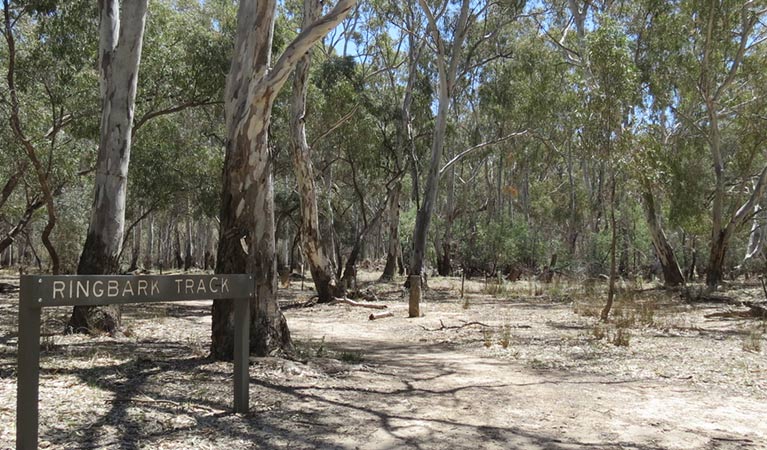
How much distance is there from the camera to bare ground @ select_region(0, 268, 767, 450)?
4520 mm

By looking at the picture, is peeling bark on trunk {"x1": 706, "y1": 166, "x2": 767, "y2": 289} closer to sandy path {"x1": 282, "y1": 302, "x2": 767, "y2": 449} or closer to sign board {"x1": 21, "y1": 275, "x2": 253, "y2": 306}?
sandy path {"x1": 282, "y1": 302, "x2": 767, "y2": 449}

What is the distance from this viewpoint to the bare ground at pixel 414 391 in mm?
4520

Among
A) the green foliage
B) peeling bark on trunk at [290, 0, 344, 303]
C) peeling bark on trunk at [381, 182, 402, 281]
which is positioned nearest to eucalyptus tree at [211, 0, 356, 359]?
peeling bark on trunk at [290, 0, 344, 303]

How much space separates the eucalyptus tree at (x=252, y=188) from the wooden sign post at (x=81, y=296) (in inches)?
77.4

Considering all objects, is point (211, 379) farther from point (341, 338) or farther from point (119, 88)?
point (119, 88)

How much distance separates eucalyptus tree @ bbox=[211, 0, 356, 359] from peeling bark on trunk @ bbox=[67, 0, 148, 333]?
297cm

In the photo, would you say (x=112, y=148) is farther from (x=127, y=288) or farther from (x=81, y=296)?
(x=81, y=296)

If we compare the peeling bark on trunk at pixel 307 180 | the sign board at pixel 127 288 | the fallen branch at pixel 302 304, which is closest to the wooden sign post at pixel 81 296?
the sign board at pixel 127 288

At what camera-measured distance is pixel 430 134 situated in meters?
27.2

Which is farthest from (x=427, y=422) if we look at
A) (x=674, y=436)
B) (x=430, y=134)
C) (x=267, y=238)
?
(x=430, y=134)

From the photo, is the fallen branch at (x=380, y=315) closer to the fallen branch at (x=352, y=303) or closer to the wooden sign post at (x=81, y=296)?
the fallen branch at (x=352, y=303)

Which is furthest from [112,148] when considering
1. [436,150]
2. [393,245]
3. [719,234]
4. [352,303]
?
[393,245]

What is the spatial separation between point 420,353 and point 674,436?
14.8 ft

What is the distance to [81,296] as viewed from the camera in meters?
3.47
